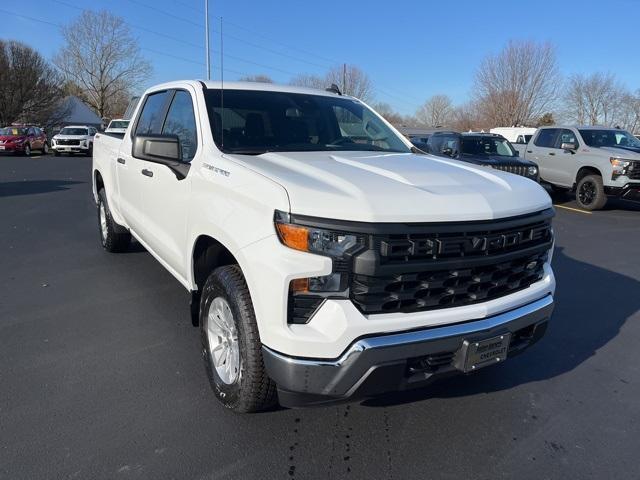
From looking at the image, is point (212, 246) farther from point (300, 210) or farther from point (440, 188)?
point (440, 188)

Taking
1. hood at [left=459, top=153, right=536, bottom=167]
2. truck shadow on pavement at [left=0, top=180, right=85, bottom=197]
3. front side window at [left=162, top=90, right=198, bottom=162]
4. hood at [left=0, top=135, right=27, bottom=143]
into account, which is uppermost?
front side window at [left=162, top=90, right=198, bottom=162]

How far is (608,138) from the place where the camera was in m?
12.2

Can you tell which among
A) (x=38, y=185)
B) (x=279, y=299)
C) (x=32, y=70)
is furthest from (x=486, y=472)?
(x=32, y=70)

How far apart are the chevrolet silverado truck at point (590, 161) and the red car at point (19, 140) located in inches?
960

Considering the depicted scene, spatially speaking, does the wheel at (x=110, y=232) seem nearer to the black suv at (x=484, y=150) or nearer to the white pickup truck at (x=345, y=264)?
the white pickup truck at (x=345, y=264)

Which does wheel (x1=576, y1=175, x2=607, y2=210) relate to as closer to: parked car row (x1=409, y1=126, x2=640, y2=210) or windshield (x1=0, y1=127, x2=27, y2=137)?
parked car row (x1=409, y1=126, x2=640, y2=210)

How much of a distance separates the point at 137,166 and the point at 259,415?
8.28 ft

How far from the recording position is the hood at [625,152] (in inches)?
427

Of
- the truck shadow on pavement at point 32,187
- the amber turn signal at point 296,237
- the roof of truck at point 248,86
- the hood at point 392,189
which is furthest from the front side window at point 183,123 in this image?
the truck shadow on pavement at point 32,187

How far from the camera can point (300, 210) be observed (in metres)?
2.23

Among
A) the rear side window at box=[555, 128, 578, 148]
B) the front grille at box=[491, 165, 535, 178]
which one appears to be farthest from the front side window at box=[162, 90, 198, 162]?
the rear side window at box=[555, 128, 578, 148]

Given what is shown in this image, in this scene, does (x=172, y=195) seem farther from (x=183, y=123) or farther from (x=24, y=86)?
(x=24, y=86)

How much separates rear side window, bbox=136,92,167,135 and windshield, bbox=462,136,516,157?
8.91 meters

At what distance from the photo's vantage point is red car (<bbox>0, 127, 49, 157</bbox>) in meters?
25.3
